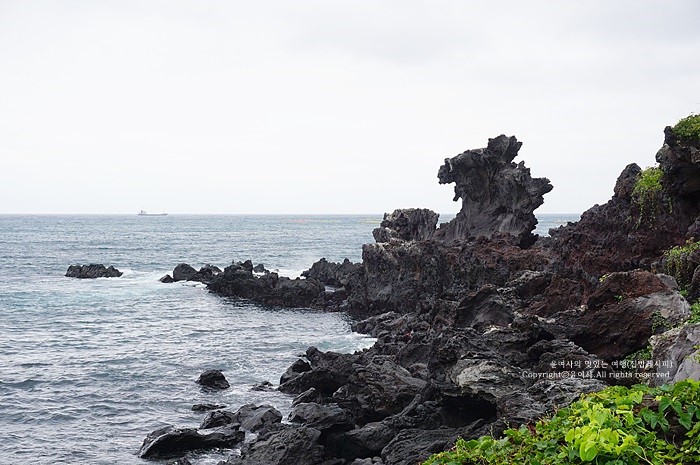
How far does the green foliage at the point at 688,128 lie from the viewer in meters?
21.9

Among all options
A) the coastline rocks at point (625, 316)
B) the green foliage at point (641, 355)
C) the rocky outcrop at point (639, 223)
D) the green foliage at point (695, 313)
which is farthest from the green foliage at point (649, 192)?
the green foliage at point (641, 355)

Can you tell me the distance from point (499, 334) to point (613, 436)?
1282cm

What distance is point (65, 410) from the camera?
85.2 feet

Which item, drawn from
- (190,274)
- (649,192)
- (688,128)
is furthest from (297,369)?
(190,274)

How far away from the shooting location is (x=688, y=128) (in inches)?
867

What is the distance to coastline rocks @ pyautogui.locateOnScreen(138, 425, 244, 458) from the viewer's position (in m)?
21.1

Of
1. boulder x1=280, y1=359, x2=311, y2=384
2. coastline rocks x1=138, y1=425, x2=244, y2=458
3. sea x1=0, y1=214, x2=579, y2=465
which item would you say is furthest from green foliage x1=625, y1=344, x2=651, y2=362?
boulder x1=280, y1=359, x2=311, y2=384

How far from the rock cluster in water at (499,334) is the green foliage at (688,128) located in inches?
13.5

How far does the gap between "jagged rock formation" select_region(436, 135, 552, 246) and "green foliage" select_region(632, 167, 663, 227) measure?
17.3 m

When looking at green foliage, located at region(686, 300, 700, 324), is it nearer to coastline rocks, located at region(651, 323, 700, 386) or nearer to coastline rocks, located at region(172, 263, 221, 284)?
coastline rocks, located at region(651, 323, 700, 386)

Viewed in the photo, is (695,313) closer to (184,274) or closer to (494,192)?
(494,192)

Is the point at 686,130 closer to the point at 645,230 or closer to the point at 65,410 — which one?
the point at 645,230

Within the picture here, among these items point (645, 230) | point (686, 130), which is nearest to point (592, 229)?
point (645, 230)

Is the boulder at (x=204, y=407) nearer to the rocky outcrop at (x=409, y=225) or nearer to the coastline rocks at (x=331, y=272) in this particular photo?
the rocky outcrop at (x=409, y=225)
